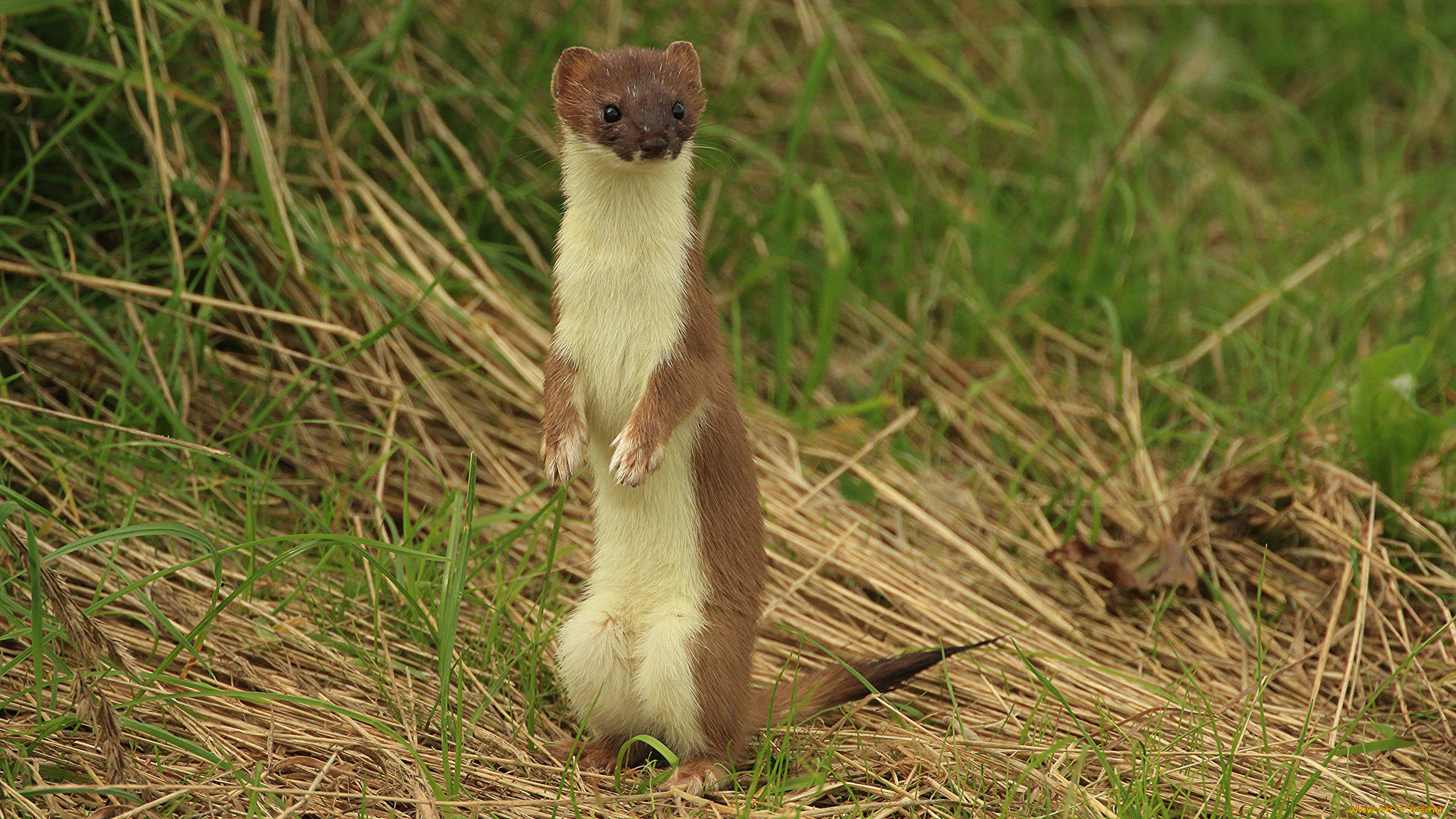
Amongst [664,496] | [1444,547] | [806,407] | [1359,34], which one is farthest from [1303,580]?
[1359,34]

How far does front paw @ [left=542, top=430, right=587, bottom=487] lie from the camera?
9.59ft

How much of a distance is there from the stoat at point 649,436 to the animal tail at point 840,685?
17mm

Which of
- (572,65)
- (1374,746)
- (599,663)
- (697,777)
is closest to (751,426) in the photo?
(599,663)

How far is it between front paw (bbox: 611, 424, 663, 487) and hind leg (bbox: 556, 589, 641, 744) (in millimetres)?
404

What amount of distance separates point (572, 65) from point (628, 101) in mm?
199

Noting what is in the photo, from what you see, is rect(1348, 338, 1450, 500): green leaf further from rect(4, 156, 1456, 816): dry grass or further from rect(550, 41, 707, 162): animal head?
rect(550, 41, 707, 162): animal head

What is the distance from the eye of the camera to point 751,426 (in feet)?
14.9

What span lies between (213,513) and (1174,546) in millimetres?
2902

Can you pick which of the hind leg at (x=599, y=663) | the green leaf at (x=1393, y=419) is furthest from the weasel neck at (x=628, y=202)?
the green leaf at (x=1393, y=419)

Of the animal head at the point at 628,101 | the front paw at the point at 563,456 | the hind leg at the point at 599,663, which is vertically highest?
the animal head at the point at 628,101

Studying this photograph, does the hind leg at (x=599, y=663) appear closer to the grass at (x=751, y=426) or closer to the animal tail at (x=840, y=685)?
the grass at (x=751, y=426)

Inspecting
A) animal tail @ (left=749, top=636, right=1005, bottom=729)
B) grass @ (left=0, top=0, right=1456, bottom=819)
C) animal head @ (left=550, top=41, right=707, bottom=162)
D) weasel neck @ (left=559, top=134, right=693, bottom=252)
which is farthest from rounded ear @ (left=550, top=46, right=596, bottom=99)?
animal tail @ (left=749, top=636, right=1005, bottom=729)

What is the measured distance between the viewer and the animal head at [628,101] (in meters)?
2.79

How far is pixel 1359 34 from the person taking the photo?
22.8 ft
